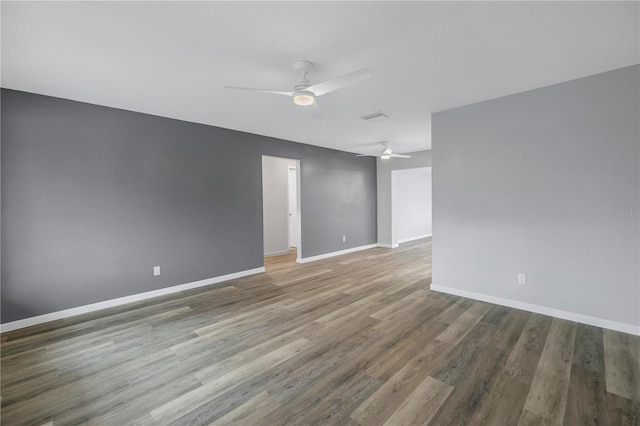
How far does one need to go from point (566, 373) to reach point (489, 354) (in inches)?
19.7

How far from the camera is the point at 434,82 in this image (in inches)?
113

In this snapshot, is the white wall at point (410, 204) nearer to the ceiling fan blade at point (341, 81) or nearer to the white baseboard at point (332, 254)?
the white baseboard at point (332, 254)

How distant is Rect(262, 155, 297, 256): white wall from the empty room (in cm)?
198

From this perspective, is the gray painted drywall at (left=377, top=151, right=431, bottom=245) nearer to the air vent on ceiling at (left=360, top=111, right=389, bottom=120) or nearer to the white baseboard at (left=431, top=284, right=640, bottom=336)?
the air vent on ceiling at (left=360, top=111, right=389, bottom=120)

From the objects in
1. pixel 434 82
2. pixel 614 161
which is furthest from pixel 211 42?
pixel 614 161

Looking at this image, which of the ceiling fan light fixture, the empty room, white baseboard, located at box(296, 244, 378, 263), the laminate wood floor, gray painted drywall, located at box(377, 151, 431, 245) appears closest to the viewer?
the laminate wood floor

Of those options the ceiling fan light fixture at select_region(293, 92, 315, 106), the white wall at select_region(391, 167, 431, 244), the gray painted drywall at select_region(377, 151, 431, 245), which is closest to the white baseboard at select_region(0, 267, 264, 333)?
the ceiling fan light fixture at select_region(293, 92, 315, 106)

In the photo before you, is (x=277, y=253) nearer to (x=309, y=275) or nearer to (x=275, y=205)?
(x=275, y=205)

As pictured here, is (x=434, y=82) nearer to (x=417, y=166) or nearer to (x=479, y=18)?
(x=479, y=18)

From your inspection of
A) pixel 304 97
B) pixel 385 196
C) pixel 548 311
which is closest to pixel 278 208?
pixel 385 196

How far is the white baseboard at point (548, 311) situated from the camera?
2.65 meters

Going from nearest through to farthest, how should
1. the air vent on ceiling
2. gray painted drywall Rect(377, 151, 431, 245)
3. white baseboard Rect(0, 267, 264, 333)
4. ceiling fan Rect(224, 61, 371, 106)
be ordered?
ceiling fan Rect(224, 61, 371, 106) → white baseboard Rect(0, 267, 264, 333) → the air vent on ceiling → gray painted drywall Rect(377, 151, 431, 245)

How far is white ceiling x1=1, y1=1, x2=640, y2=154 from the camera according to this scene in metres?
1.80

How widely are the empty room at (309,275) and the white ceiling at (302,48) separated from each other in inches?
0.8
